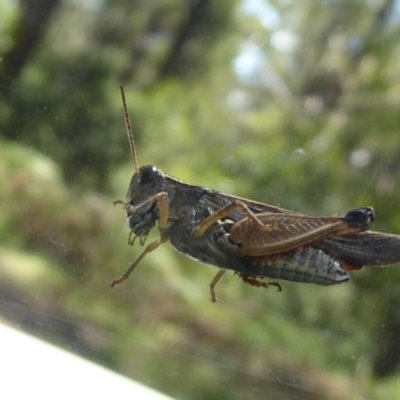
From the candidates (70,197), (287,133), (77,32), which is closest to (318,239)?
(70,197)

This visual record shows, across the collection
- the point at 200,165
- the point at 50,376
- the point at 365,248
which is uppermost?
the point at 200,165

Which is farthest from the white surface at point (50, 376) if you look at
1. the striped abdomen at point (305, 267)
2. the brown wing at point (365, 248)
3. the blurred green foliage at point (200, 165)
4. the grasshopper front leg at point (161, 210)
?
the brown wing at point (365, 248)

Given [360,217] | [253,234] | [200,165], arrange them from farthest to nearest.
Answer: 1. [200,165]
2. [253,234]
3. [360,217]

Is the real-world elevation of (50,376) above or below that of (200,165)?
below

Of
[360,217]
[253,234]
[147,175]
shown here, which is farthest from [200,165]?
[360,217]

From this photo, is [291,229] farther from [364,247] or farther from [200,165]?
[200,165]

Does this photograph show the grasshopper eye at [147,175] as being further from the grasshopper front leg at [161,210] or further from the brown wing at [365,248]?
the brown wing at [365,248]

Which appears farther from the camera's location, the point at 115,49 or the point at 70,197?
the point at 115,49

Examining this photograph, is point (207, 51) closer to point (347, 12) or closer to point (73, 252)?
point (347, 12)
